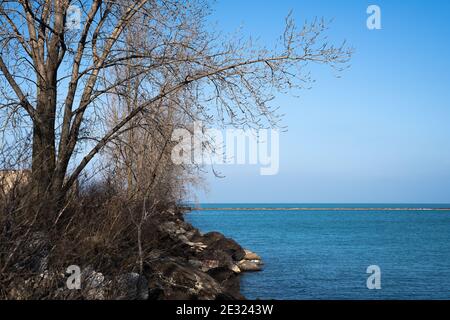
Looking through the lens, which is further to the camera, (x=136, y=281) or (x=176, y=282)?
(x=176, y=282)

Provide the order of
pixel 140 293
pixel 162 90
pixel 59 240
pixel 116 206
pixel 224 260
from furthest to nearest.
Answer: pixel 224 260, pixel 162 90, pixel 116 206, pixel 140 293, pixel 59 240

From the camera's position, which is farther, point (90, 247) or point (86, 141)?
point (86, 141)

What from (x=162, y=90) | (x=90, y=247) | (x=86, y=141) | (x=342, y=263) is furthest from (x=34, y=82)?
(x=342, y=263)

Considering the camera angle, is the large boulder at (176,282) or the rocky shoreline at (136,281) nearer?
the rocky shoreline at (136,281)

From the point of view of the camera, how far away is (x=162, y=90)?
10703mm

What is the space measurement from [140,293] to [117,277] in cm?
51

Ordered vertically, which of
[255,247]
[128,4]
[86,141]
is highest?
[128,4]

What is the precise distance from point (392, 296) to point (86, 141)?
13166 millimetres

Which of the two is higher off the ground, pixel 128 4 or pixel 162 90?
pixel 128 4

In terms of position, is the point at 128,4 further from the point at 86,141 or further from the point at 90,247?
the point at 90,247

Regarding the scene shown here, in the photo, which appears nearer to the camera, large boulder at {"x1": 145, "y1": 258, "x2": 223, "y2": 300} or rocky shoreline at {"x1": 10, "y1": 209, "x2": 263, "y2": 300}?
rocky shoreline at {"x1": 10, "y1": 209, "x2": 263, "y2": 300}

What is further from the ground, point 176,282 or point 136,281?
point 136,281
